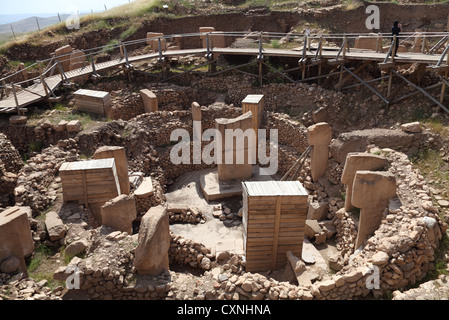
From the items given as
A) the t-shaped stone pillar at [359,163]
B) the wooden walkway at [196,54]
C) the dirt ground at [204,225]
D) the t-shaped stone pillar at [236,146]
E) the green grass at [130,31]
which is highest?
the green grass at [130,31]

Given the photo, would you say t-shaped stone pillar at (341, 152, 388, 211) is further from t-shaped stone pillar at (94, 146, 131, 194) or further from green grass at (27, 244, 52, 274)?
green grass at (27, 244, 52, 274)

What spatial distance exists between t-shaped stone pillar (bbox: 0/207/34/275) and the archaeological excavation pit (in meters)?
0.02

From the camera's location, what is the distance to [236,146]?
37.5ft

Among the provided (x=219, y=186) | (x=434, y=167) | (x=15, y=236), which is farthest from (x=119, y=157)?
(x=434, y=167)

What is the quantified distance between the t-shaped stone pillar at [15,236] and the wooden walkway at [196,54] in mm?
7320

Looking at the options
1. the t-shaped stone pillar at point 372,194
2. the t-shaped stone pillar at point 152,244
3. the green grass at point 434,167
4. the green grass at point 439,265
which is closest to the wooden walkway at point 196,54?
the green grass at point 434,167

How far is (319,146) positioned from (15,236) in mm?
7729

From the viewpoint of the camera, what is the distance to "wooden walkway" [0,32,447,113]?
11.2 metres

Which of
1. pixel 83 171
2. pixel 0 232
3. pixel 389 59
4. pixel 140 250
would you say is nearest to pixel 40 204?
pixel 83 171

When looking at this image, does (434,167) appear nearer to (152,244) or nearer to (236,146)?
(236,146)

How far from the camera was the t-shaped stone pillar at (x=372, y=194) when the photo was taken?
23.6ft

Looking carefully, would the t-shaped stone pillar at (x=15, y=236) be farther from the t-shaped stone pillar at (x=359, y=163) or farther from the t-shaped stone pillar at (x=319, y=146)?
the t-shaped stone pillar at (x=319, y=146)

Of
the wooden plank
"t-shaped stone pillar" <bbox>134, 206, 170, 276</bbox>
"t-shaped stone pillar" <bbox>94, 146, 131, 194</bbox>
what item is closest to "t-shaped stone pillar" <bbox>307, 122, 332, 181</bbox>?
the wooden plank

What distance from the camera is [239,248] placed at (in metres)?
8.84
